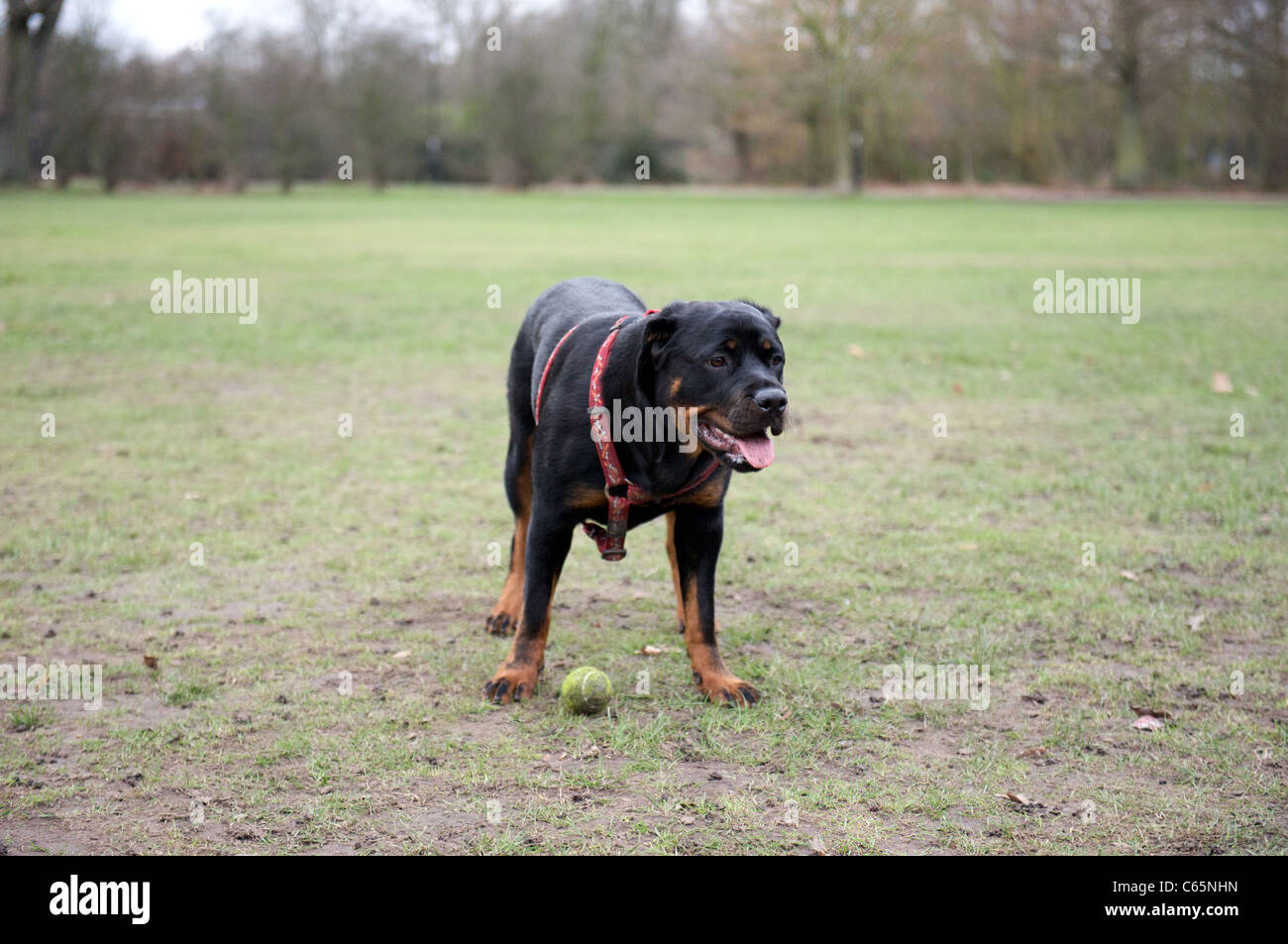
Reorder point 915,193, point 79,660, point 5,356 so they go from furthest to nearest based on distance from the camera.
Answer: point 915,193
point 5,356
point 79,660

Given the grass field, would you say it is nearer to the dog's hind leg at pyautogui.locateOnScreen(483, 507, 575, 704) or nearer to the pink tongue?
the dog's hind leg at pyautogui.locateOnScreen(483, 507, 575, 704)

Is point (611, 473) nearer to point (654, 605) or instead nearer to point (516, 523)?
point (516, 523)

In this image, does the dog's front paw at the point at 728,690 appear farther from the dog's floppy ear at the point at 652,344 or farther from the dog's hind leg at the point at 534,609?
the dog's floppy ear at the point at 652,344

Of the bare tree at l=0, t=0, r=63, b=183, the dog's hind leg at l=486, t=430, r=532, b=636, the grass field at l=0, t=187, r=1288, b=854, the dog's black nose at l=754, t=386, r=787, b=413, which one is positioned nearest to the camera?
the grass field at l=0, t=187, r=1288, b=854

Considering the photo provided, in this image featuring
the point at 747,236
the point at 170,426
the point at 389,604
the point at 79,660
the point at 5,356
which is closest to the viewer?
the point at 79,660

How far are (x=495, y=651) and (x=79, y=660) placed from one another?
153 cm

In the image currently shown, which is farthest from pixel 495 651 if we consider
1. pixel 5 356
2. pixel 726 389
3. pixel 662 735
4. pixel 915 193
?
pixel 915 193

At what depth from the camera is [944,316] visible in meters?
13.1

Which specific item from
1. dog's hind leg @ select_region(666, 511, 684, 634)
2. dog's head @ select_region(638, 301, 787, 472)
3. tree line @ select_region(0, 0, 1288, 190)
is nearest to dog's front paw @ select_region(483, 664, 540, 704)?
dog's hind leg @ select_region(666, 511, 684, 634)

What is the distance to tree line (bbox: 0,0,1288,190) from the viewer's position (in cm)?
4488

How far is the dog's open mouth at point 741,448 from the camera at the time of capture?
3.53 meters

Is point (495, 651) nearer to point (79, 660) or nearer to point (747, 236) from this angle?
point (79, 660)

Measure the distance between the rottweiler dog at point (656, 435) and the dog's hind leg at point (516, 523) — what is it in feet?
1.09

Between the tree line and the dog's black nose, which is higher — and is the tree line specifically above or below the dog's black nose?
above
